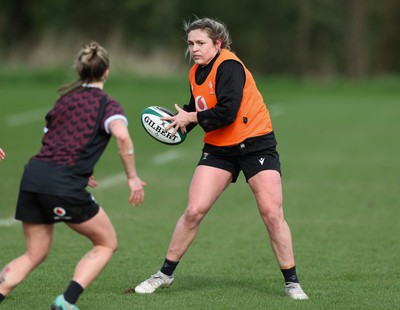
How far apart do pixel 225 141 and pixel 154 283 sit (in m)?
1.18

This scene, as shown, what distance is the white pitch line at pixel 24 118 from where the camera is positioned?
2345 cm

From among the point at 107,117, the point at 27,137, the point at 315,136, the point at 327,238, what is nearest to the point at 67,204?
the point at 107,117

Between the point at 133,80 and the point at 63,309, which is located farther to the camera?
the point at 133,80

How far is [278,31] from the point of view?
208ft

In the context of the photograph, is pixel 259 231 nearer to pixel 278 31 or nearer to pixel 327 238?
pixel 327 238

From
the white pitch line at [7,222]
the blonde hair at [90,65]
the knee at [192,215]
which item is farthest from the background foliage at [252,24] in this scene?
the blonde hair at [90,65]

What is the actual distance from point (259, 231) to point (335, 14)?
172 feet

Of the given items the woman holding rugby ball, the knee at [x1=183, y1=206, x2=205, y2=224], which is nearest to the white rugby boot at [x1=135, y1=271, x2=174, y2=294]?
the woman holding rugby ball

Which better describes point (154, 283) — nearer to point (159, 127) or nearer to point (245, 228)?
point (159, 127)

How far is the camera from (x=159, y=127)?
25.8 ft

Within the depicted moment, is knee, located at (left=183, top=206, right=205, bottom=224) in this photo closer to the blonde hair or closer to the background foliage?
the blonde hair

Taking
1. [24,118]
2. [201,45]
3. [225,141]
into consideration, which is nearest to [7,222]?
[225,141]

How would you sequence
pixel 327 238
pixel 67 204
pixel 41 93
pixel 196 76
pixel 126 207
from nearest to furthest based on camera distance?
1. pixel 67 204
2. pixel 196 76
3. pixel 327 238
4. pixel 126 207
5. pixel 41 93

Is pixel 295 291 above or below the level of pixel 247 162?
below
